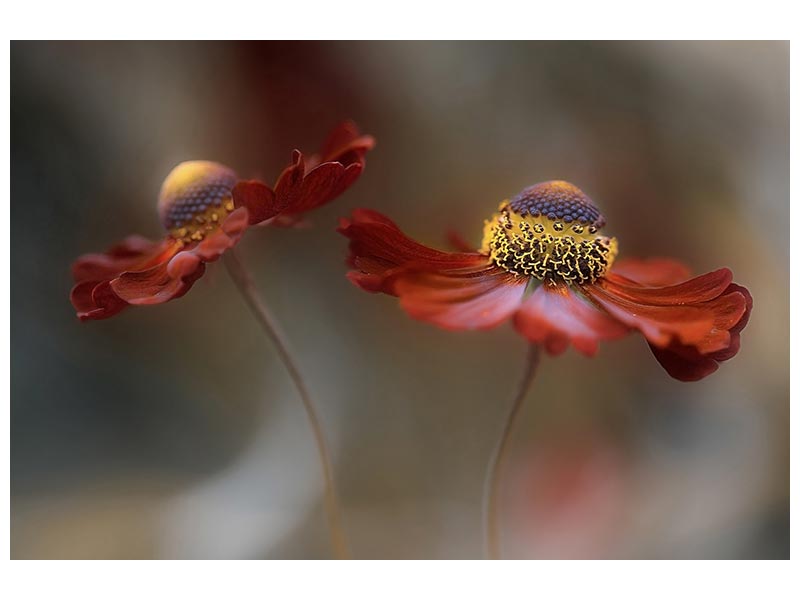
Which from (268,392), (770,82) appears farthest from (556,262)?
(268,392)

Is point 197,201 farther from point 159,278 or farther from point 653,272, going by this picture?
point 653,272

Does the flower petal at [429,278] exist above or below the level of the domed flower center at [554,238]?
below

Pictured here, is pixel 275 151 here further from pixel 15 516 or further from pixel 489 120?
pixel 15 516

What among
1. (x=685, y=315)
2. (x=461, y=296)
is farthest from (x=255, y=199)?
Answer: (x=685, y=315)

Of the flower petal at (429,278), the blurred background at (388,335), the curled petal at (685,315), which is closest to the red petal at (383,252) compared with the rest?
the flower petal at (429,278)

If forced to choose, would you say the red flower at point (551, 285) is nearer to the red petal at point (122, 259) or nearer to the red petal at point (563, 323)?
the red petal at point (563, 323)

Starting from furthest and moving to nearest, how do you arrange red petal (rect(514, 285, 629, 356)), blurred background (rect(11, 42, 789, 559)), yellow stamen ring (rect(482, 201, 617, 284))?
blurred background (rect(11, 42, 789, 559)), yellow stamen ring (rect(482, 201, 617, 284)), red petal (rect(514, 285, 629, 356))

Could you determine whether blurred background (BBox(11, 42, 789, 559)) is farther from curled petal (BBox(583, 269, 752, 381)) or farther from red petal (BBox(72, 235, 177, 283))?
curled petal (BBox(583, 269, 752, 381))

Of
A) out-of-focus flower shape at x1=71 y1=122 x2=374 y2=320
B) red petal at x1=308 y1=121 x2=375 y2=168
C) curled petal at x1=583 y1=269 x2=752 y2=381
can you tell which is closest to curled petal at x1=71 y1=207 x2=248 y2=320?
out-of-focus flower shape at x1=71 y1=122 x2=374 y2=320
